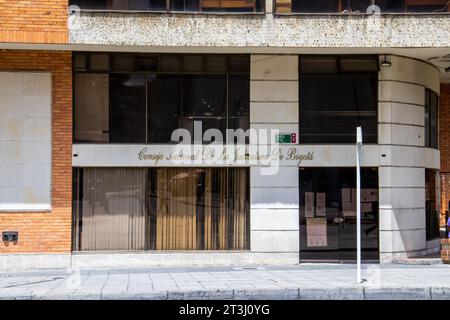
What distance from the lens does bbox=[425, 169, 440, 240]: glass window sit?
1916 cm

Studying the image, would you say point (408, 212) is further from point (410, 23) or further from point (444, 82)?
point (444, 82)

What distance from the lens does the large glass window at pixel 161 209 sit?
17000 mm

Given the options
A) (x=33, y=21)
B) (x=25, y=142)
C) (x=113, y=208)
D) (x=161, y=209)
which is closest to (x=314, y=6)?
(x=161, y=209)

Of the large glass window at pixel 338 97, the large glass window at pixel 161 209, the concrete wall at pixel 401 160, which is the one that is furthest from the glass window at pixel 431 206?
the large glass window at pixel 161 209

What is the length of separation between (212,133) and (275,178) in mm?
1951

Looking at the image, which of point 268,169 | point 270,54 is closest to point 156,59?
point 270,54

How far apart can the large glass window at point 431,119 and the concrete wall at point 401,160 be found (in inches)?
24.1

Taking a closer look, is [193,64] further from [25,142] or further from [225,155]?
[25,142]

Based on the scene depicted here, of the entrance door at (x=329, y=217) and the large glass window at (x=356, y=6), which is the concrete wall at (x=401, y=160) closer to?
the entrance door at (x=329, y=217)

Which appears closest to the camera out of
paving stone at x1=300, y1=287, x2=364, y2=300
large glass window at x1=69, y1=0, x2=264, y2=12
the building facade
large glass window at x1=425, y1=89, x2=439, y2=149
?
paving stone at x1=300, y1=287, x2=364, y2=300

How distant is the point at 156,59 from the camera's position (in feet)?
56.6

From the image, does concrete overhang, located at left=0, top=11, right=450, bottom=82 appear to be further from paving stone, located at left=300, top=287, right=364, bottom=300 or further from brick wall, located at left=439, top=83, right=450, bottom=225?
brick wall, located at left=439, top=83, right=450, bottom=225

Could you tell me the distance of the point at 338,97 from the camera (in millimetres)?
Answer: 17578

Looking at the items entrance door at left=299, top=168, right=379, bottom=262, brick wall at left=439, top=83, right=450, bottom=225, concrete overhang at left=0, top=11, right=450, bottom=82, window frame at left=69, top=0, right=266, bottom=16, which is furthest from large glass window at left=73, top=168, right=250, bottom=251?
brick wall at left=439, top=83, right=450, bottom=225
